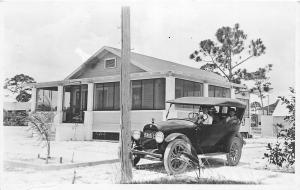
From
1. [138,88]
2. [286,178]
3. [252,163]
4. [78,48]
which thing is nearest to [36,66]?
[78,48]

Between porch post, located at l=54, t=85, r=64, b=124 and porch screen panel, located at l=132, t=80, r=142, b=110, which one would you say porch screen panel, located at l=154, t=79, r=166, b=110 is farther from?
porch post, located at l=54, t=85, r=64, b=124

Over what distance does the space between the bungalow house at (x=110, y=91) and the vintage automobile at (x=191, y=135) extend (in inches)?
80.8

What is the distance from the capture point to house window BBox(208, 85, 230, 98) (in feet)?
42.0

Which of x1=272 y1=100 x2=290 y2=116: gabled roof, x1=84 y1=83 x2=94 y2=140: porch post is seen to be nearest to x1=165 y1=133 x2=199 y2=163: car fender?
x1=272 y1=100 x2=290 y2=116: gabled roof

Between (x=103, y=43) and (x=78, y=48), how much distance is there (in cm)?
70

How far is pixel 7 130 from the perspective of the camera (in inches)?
381

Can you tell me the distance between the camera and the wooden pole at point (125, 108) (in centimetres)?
796

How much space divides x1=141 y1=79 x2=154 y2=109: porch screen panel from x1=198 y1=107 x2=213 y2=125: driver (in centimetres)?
464

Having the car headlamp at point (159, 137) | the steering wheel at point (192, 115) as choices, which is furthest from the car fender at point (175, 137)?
the steering wheel at point (192, 115)

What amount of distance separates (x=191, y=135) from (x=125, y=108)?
1800mm

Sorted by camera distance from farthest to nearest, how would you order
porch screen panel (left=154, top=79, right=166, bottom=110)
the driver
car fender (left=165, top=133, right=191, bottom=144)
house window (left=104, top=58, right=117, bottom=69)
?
house window (left=104, top=58, right=117, bottom=69) < porch screen panel (left=154, top=79, right=166, bottom=110) < the driver < car fender (left=165, top=133, right=191, bottom=144)

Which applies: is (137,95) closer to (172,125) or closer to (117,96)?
(117,96)

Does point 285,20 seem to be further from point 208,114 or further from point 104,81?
point 104,81

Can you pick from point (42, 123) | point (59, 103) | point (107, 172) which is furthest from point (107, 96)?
point (107, 172)
